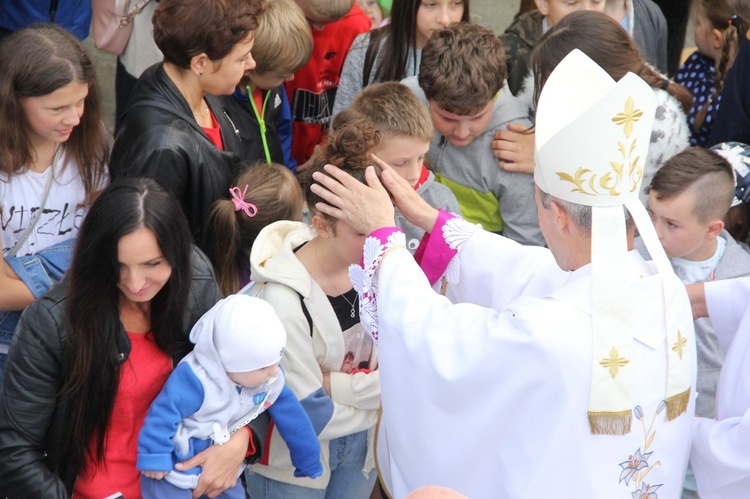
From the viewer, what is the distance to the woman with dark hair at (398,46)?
4.21 metres

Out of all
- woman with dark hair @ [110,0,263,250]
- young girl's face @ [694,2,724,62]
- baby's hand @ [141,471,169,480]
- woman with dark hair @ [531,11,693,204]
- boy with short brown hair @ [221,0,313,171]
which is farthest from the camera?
young girl's face @ [694,2,724,62]

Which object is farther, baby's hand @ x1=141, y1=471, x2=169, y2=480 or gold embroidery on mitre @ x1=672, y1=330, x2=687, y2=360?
baby's hand @ x1=141, y1=471, x2=169, y2=480

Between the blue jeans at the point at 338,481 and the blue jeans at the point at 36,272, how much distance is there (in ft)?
2.94

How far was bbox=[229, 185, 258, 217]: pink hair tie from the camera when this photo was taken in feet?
11.0

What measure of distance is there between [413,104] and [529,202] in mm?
727

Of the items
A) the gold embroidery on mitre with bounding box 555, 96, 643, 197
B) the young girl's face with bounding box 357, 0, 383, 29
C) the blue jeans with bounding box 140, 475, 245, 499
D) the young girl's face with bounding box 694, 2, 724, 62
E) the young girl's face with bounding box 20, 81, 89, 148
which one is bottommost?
the blue jeans with bounding box 140, 475, 245, 499

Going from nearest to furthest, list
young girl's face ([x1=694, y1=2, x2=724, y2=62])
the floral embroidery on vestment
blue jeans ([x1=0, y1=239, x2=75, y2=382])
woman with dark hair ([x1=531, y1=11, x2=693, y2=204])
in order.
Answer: the floral embroidery on vestment, blue jeans ([x1=0, y1=239, x2=75, y2=382]), woman with dark hair ([x1=531, y1=11, x2=693, y2=204]), young girl's face ([x1=694, y1=2, x2=724, y2=62])

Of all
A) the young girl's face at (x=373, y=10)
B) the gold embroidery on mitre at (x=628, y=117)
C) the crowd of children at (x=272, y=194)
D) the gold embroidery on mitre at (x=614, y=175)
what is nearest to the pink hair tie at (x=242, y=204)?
the crowd of children at (x=272, y=194)

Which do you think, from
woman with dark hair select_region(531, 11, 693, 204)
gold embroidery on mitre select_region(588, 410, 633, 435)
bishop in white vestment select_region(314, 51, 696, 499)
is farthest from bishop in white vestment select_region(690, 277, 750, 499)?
woman with dark hair select_region(531, 11, 693, 204)

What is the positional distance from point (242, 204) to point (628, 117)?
1.50 m

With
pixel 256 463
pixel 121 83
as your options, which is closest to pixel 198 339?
pixel 256 463

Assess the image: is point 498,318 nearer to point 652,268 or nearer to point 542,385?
point 542,385

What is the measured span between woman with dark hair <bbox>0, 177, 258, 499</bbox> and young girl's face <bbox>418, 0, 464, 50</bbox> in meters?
2.00

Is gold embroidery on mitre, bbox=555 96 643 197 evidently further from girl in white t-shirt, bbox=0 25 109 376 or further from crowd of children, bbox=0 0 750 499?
girl in white t-shirt, bbox=0 25 109 376
